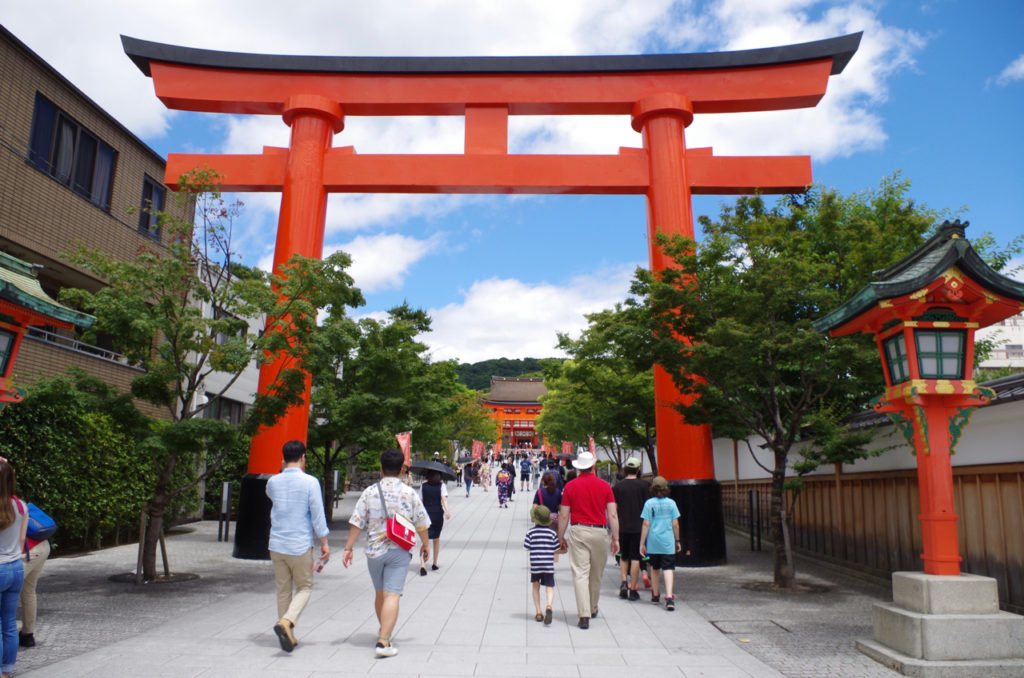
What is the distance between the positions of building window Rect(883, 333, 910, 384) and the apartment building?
9.71 meters

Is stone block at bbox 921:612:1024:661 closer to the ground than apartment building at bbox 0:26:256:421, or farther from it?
closer to the ground

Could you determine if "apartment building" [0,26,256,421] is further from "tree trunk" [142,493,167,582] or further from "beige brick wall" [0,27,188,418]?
"tree trunk" [142,493,167,582]

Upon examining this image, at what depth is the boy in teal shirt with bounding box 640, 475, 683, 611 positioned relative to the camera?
814cm

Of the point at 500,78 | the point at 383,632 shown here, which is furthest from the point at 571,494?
the point at 500,78

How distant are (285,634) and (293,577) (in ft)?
1.62

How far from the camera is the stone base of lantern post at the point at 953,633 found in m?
5.44

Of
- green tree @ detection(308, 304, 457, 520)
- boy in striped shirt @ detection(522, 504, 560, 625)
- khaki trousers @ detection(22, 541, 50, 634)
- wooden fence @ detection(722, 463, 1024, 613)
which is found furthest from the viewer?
green tree @ detection(308, 304, 457, 520)

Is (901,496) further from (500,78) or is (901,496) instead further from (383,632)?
(500,78)

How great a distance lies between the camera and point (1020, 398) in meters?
6.75

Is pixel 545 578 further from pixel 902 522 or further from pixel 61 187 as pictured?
pixel 61 187

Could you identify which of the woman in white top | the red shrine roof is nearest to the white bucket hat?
the woman in white top

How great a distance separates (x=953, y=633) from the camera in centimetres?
559

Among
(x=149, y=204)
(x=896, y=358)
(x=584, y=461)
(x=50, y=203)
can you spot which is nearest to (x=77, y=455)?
(x=50, y=203)

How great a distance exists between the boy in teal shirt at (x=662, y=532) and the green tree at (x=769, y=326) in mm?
2043
